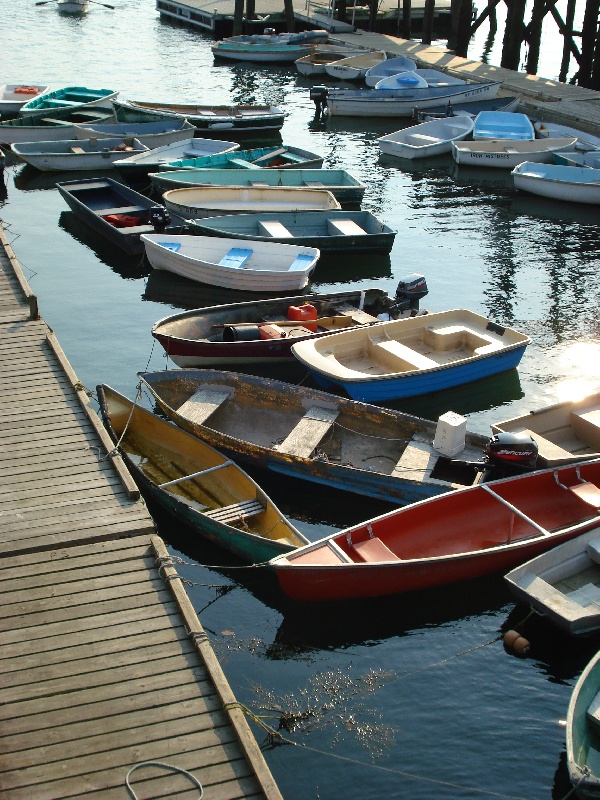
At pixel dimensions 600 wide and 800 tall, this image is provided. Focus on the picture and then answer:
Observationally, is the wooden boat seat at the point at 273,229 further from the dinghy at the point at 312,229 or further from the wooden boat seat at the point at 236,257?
the wooden boat seat at the point at 236,257

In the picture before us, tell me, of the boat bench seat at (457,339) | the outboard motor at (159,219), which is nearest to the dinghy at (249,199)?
the outboard motor at (159,219)

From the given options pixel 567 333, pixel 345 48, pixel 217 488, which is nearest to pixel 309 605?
pixel 217 488

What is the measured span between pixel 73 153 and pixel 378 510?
2010 cm

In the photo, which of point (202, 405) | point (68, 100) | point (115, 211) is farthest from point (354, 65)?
point (202, 405)

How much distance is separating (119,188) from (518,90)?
21329mm

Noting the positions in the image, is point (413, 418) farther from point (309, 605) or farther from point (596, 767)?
point (596, 767)

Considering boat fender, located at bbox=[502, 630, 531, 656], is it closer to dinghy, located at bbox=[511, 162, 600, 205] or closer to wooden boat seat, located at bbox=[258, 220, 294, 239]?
wooden boat seat, located at bbox=[258, 220, 294, 239]

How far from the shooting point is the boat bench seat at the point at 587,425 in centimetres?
1421

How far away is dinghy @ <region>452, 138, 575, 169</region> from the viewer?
1181 inches

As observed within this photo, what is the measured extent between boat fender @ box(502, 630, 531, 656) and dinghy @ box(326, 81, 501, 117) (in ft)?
99.0

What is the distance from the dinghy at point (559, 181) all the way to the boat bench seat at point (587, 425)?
14652mm

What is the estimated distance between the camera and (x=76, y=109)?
3359cm

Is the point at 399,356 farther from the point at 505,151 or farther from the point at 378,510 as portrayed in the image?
the point at 505,151

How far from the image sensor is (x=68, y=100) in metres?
36.0
